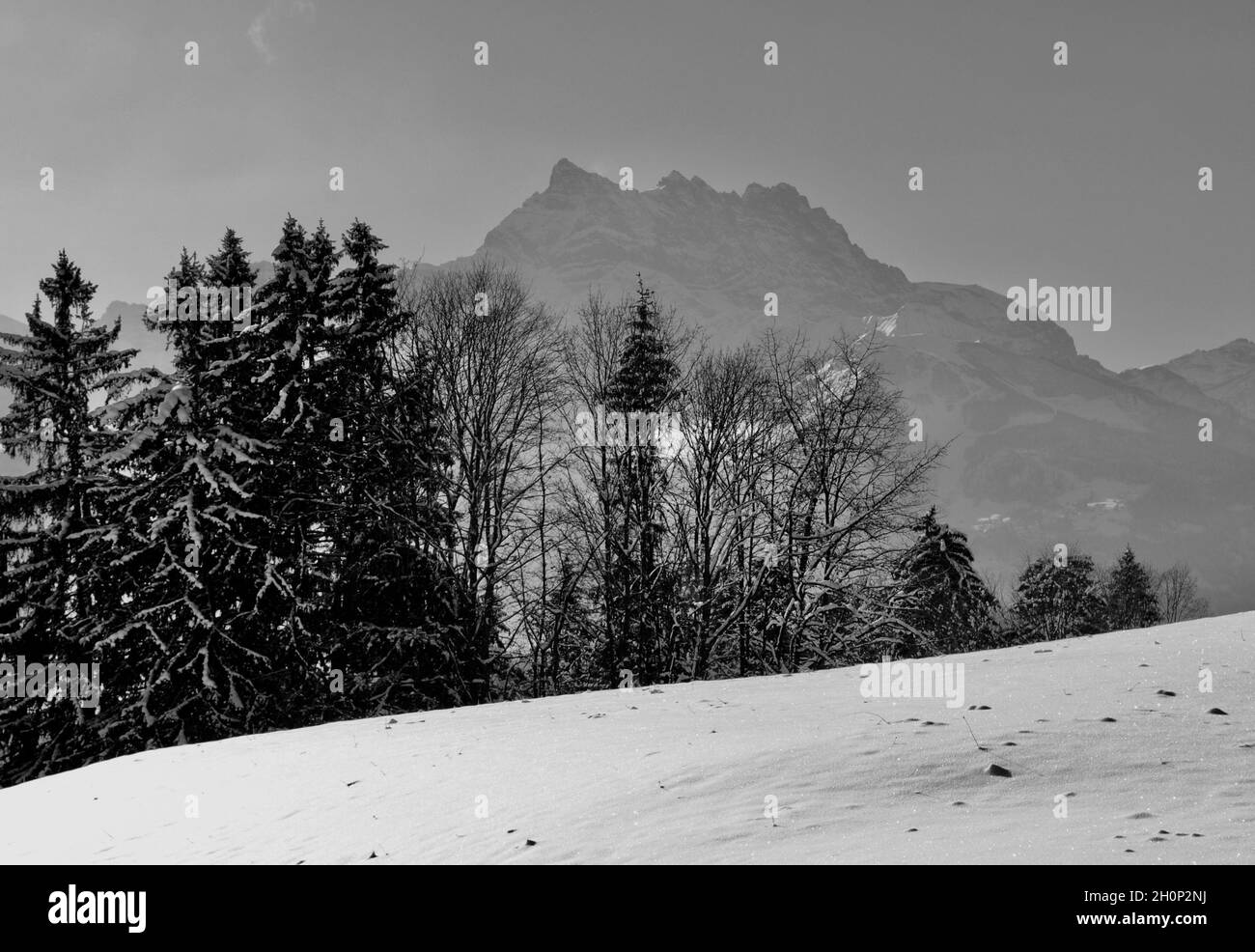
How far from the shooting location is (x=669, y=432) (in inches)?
1159

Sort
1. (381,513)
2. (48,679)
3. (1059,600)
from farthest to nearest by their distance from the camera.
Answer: (1059,600), (381,513), (48,679)

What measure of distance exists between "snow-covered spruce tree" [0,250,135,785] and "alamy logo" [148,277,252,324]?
1.75 meters

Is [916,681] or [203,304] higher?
[203,304]

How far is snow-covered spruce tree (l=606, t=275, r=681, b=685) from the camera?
25.0 metres

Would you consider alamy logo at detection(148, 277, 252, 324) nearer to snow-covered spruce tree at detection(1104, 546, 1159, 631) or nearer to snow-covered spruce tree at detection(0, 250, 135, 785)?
snow-covered spruce tree at detection(0, 250, 135, 785)

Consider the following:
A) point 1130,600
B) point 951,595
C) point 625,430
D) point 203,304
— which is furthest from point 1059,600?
point 203,304

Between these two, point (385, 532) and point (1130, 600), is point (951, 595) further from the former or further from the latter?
point (385, 532)

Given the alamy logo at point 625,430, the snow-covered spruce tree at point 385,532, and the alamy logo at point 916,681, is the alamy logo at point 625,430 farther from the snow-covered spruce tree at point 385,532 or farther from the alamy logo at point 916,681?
the alamy logo at point 916,681

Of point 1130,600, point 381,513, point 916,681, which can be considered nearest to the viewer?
point 916,681

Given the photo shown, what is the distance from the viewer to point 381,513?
2334cm

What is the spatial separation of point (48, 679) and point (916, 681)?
21.6 m
